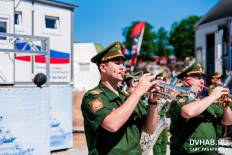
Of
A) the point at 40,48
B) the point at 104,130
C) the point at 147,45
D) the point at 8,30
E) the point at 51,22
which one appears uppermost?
the point at 147,45

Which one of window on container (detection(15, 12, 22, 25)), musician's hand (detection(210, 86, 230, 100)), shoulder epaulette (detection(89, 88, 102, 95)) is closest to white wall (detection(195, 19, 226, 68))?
window on container (detection(15, 12, 22, 25))

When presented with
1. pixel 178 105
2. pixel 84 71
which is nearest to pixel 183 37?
pixel 84 71

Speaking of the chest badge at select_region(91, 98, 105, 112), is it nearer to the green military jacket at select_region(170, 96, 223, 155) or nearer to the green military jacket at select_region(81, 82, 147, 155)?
the green military jacket at select_region(81, 82, 147, 155)

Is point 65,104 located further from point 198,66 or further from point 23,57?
point 198,66

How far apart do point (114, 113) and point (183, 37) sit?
271 feet

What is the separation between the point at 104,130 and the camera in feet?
11.9

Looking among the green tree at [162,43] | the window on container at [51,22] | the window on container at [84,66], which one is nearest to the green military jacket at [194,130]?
the window on container at [51,22]

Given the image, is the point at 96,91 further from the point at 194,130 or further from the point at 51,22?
the point at 51,22

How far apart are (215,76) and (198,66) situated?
7.18 metres

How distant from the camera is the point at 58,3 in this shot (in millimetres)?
13711

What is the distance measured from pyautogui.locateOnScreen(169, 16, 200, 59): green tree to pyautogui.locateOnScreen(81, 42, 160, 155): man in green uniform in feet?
253

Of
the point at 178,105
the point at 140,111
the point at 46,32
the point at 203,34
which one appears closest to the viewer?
the point at 140,111

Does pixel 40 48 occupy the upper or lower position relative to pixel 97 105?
upper

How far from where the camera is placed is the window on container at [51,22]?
13.8m
